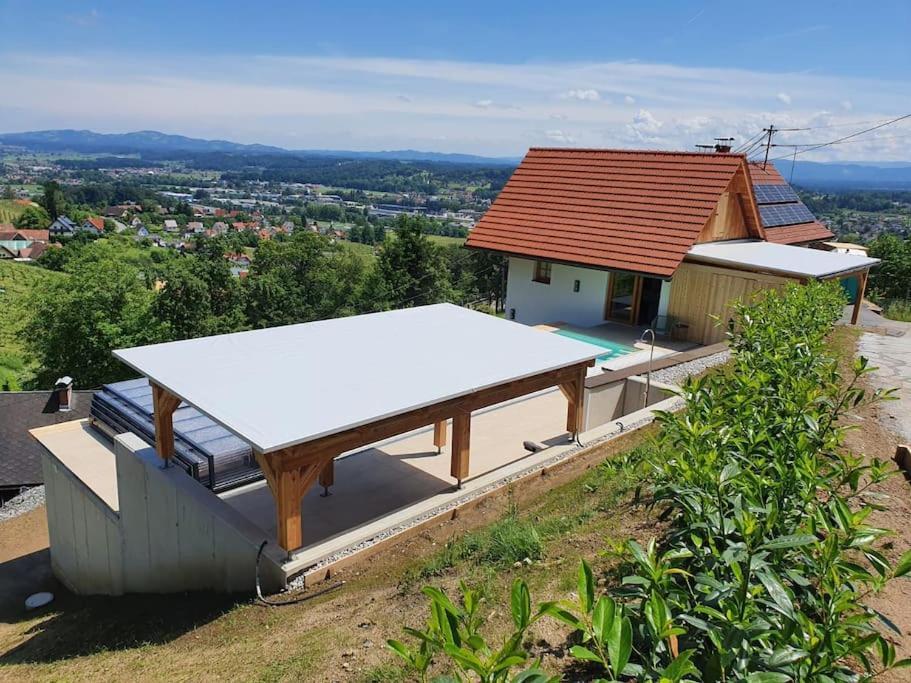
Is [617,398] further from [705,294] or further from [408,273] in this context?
[408,273]

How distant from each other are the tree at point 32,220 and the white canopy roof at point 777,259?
16364 centimetres

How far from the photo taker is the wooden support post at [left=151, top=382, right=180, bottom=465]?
27.7 ft

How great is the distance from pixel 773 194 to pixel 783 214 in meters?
1.40

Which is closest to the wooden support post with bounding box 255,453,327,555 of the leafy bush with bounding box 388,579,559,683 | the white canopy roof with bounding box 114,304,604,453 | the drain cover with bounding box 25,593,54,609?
the white canopy roof with bounding box 114,304,604,453

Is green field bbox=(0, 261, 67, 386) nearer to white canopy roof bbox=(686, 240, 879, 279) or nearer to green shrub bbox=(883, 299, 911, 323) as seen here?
white canopy roof bbox=(686, 240, 879, 279)

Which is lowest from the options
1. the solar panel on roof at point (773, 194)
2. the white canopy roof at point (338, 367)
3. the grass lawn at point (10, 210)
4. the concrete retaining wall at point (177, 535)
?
the grass lawn at point (10, 210)

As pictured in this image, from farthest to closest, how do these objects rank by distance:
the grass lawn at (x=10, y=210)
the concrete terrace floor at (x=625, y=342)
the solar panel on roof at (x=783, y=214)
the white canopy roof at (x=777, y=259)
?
the grass lawn at (x=10, y=210) < the solar panel on roof at (x=783, y=214) < the white canopy roof at (x=777, y=259) < the concrete terrace floor at (x=625, y=342)

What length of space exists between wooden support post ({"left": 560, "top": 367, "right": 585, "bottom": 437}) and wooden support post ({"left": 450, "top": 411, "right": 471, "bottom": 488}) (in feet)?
6.70

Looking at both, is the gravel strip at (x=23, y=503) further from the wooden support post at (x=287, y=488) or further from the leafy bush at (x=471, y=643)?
the leafy bush at (x=471, y=643)

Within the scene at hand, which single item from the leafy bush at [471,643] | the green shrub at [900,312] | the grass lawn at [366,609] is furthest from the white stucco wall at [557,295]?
the leafy bush at [471,643]

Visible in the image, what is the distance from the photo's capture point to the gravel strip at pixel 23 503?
677 inches

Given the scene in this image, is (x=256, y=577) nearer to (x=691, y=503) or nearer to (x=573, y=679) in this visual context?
(x=573, y=679)

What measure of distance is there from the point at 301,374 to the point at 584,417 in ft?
18.5

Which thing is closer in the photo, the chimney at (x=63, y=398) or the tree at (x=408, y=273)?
the chimney at (x=63, y=398)
